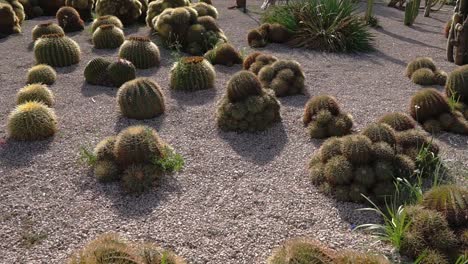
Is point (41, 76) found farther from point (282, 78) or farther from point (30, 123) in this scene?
point (282, 78)

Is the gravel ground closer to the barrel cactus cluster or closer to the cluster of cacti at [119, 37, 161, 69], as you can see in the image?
the barrel cactus cluster

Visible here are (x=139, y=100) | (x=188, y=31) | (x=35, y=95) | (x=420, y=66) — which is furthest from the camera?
(x=188, y=31)

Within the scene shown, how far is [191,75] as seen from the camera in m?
7.21

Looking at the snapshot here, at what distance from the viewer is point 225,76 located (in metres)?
8.04

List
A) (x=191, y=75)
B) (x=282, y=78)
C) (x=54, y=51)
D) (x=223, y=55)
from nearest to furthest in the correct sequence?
(x=282, y=78)
(x=191, y=75)
(x=54, y=51)
(x=223, y=55)

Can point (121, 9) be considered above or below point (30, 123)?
above

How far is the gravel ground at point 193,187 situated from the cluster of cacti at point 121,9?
13.4 feet

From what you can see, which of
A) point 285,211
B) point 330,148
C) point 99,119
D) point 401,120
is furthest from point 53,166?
point 401,120

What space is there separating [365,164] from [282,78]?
2860mm

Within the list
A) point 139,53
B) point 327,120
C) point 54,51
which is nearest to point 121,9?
point 54,51

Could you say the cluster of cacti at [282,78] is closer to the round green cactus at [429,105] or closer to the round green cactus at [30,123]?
the round green cactus at [429,105]

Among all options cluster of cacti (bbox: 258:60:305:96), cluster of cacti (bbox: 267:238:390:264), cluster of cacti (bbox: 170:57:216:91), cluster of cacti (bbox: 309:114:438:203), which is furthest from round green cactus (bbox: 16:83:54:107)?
cluster of cacti (bbox: 267:238:390:264)

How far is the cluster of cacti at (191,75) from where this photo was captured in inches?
284

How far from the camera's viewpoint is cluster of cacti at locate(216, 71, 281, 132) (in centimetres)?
581
